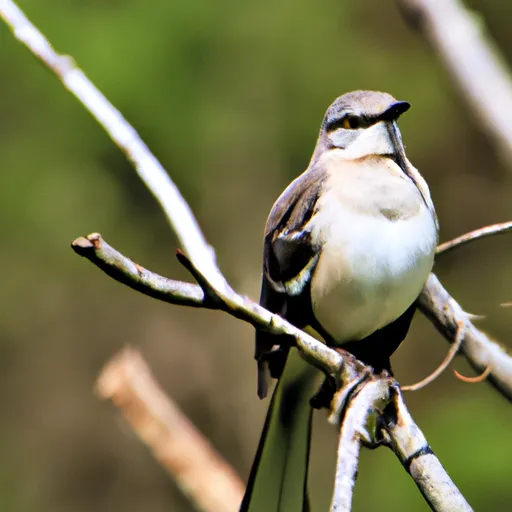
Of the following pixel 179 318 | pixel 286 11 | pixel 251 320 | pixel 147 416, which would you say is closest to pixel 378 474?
pixel 179 318

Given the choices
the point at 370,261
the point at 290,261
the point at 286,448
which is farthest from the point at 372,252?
the point at 286,448

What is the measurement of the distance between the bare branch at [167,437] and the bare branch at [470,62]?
107 cm

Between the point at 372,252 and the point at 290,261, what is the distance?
0.58ft

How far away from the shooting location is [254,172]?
4.91 meters

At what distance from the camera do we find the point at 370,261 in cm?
177

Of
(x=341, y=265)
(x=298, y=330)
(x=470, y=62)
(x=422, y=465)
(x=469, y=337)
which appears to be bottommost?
(x=422, y=465)

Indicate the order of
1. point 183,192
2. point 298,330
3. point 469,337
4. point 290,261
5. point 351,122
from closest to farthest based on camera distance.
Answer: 1. point 298,330
2. point 469,337
3. point 290,261
4. point 351,122
5. point 183,192

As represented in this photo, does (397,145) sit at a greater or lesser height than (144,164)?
greater

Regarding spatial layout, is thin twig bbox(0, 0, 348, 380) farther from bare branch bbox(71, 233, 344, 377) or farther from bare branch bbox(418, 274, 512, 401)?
bare branch bbox(418, 274, 512, 401)

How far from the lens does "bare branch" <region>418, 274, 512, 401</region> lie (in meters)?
1.72

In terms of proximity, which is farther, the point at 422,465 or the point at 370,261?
the point at 370,261

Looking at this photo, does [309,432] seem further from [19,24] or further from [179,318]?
[179,318]

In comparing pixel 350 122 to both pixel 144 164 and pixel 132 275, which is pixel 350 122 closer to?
pixel 144 164

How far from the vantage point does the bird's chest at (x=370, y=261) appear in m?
1.75
